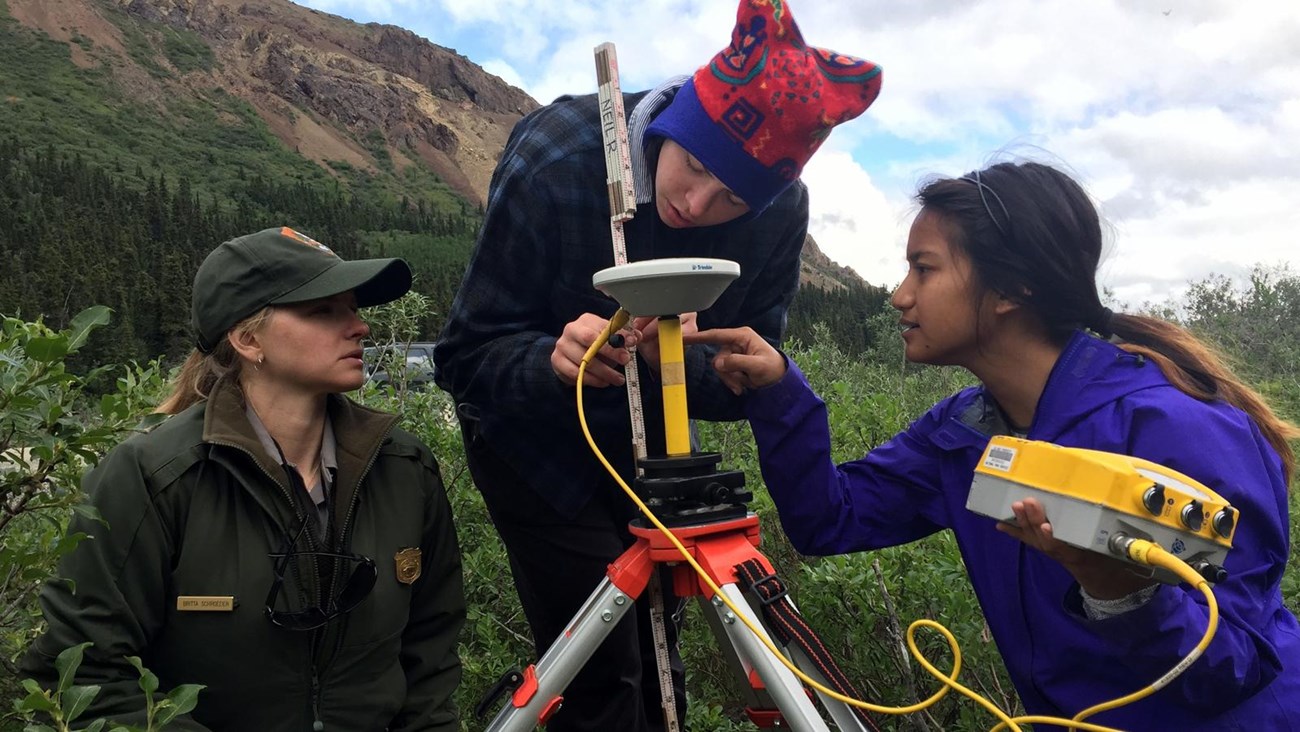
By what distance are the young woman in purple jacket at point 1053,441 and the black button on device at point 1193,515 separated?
0.58 ft

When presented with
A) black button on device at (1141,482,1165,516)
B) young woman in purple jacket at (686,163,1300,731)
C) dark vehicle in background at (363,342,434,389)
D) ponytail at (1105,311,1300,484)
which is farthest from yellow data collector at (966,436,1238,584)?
dark vehicle in background at (363,342,434,389)

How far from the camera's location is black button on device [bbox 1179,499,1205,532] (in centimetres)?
128

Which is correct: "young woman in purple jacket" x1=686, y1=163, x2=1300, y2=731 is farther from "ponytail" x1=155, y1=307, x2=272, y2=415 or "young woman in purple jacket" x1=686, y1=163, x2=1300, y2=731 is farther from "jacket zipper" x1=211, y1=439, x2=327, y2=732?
"ponytail" x1=155, y1=307, x2=272, y2=415

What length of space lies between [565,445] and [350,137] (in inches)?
6780

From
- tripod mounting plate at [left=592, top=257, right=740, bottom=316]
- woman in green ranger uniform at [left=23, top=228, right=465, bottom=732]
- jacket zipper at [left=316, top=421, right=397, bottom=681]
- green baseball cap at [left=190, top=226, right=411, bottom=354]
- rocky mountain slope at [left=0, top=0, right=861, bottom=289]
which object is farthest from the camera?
rocky mountain slope at [left=0, top=0, right=861, bottom=289]

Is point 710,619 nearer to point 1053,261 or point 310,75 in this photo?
point 1053,261

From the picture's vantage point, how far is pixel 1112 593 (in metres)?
1.53

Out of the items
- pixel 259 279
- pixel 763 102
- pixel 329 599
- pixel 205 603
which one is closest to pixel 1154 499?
pixel 763 102

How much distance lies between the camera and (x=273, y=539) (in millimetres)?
2074

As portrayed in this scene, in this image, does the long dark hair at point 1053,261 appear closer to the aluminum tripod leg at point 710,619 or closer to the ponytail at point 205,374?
the aluminum tripod leg at point 710,619

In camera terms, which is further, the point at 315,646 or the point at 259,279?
the point at 259,279

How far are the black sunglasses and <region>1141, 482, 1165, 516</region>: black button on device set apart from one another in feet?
5.37

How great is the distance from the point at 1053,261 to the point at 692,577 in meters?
1.08

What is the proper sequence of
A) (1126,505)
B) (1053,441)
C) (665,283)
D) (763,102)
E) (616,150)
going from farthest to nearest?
(763,102) < (1053,441) < (616,150) < (665,283) < (1126,505)
